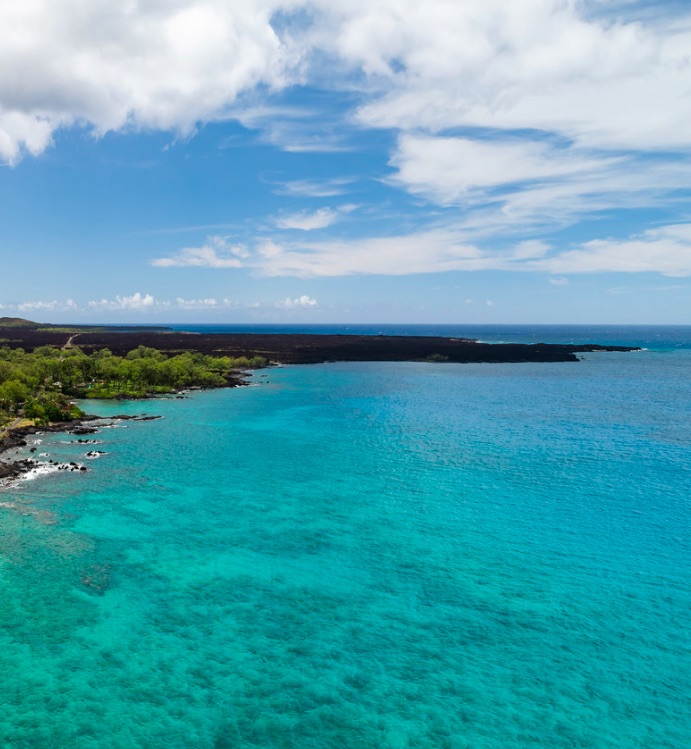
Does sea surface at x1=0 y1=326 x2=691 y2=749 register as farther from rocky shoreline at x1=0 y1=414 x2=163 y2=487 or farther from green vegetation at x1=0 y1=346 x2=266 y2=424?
green vegetation at x1=0 y1=346 x2=266 y2=424

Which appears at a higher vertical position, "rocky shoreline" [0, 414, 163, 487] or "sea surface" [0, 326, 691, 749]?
"rocky shoreline" [0, 414, 163, 487]

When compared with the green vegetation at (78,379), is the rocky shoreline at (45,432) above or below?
below

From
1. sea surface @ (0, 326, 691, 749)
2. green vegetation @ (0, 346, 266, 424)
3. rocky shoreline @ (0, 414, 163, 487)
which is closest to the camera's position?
sea surface @ (0, 326, 691, 749)

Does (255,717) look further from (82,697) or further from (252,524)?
(252,524)

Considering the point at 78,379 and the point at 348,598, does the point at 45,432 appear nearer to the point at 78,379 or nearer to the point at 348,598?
the point at 78,379

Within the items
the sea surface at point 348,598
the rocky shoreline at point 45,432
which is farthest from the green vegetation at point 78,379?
the sea surface at point 348,598

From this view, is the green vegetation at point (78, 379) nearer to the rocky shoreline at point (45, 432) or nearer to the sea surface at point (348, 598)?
the rocky shoreline at point (45, 432)

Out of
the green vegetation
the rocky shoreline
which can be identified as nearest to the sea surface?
the rocky shoreline
